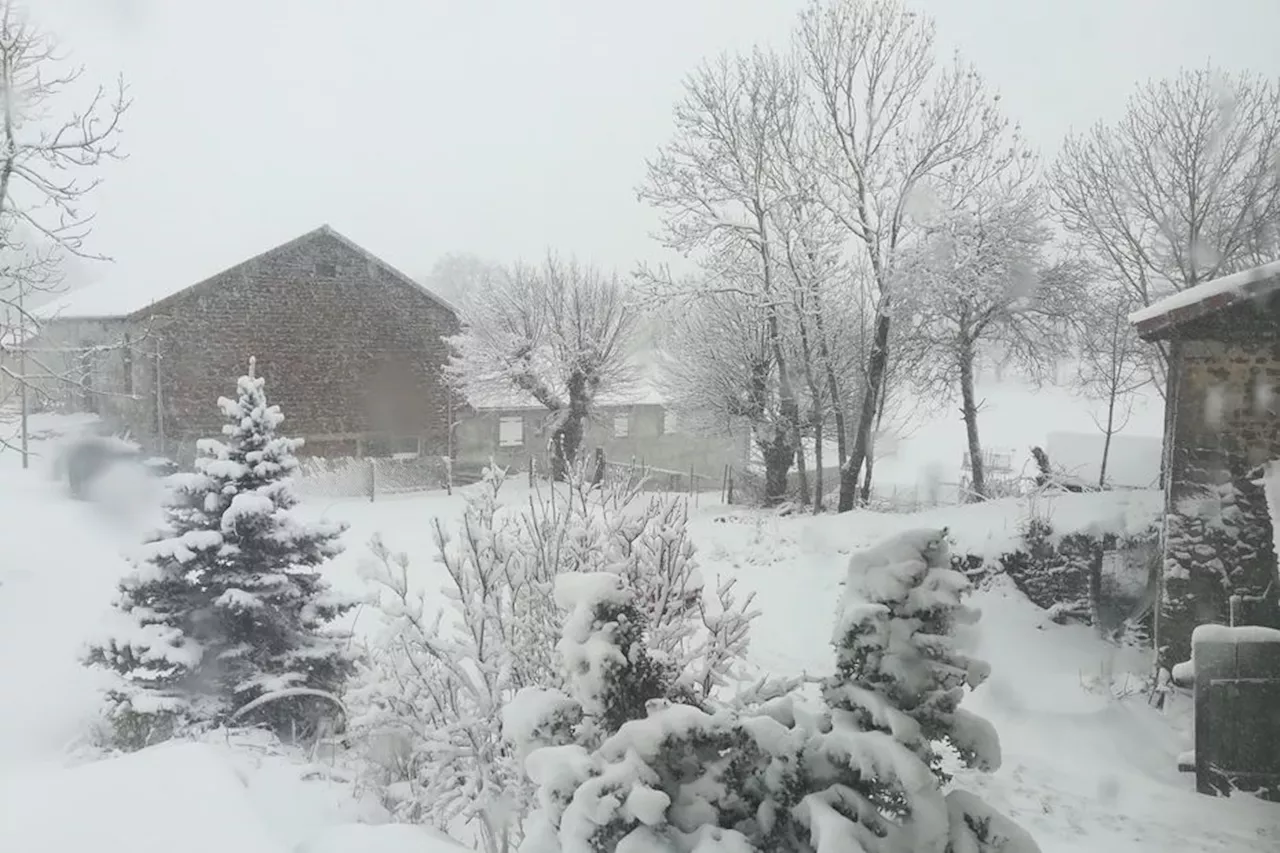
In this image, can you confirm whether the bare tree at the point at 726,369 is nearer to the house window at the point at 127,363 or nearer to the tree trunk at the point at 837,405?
the tree trunk at the point at 837,405

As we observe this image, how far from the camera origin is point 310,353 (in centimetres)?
229

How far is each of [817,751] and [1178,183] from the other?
1955 mm

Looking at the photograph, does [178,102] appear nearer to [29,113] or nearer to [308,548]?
[29,113]

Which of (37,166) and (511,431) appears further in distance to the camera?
(511,431)

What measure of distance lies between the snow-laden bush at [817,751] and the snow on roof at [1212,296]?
141 centimetres

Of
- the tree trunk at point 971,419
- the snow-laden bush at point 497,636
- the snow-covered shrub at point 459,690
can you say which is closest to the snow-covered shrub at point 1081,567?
the tree trunk at point 971,419

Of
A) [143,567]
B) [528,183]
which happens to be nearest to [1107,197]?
[528,183]

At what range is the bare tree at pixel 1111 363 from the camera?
2.18 metres

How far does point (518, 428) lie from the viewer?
2.62m

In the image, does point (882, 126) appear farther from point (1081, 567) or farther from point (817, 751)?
point (817, 751)

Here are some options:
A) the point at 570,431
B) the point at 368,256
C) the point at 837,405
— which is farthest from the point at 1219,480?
the point at 368,256

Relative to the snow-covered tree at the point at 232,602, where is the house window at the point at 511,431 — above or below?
above

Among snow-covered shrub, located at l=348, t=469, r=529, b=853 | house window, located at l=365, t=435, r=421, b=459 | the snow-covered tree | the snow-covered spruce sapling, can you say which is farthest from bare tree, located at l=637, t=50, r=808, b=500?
the snow-covered spruce sapling

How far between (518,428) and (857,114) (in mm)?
1549
